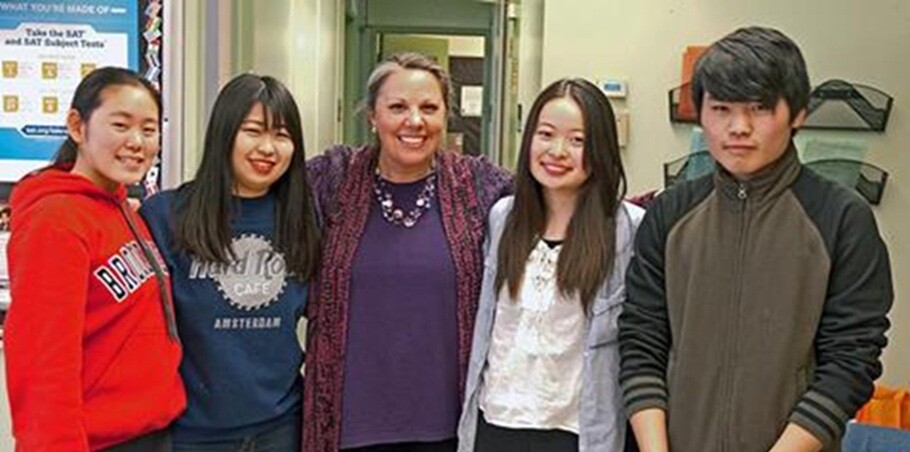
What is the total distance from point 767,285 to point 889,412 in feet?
5.92

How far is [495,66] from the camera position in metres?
4.57

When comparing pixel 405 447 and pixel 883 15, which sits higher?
pixel 883 15

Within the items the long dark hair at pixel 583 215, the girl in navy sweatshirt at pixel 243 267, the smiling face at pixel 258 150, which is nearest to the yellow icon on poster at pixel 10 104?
the girl in navy sweatshirt at pixel 243 267

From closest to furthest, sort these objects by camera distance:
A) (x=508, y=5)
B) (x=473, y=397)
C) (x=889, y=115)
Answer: (x=473, y=397), (x=889, y=115), (x=508, y=5)

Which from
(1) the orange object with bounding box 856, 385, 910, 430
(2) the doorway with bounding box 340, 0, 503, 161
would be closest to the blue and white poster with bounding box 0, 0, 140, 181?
(1) the orange object with bounding box 856, 385, 910, 430

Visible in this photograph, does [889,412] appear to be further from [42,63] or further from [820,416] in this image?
[42,63]

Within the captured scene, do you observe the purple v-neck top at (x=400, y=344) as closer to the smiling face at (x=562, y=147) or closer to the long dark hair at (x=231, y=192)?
the long dark hair at (x=231, y=192)

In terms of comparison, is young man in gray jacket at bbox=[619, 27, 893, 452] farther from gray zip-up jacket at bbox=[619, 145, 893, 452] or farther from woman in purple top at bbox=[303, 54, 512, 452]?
woman in purple top at bbox=[303, 54, 512, 452]

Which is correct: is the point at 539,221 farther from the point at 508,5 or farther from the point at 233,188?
the point at 508,5

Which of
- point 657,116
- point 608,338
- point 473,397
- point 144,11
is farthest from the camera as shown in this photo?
point 657,116

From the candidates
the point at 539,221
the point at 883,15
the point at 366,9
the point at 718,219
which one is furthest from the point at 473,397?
the point at 366,9

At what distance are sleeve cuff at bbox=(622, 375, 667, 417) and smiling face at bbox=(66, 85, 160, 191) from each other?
0.90 m

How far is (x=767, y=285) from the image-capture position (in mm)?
1291

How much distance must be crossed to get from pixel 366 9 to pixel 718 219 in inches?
223
